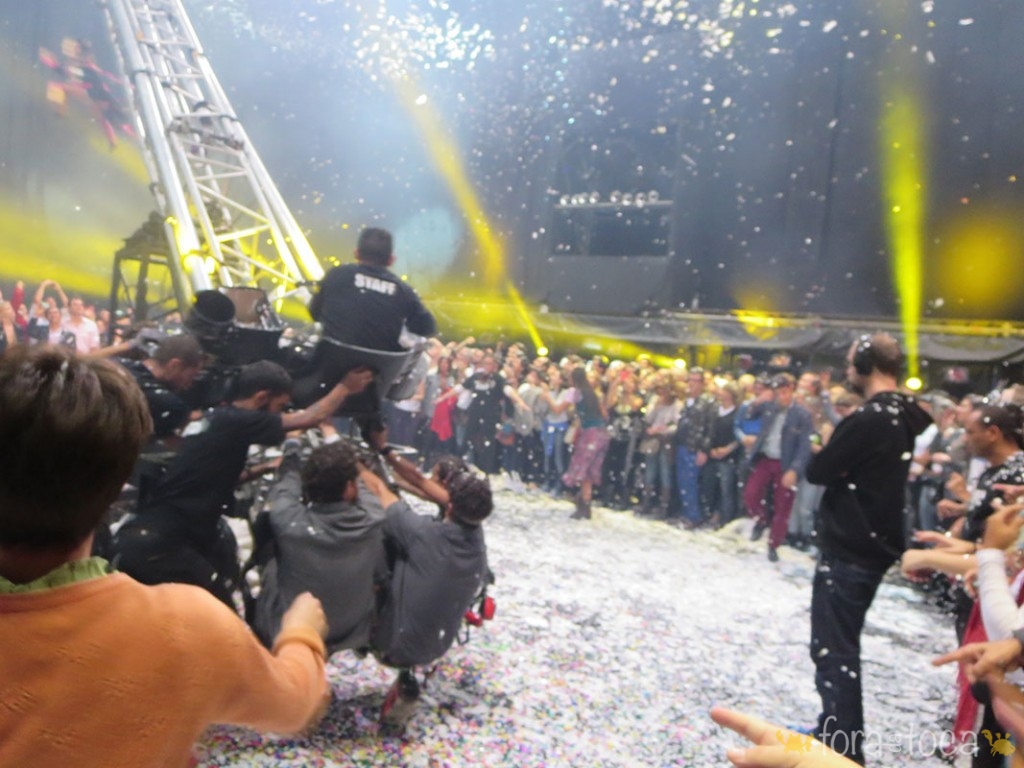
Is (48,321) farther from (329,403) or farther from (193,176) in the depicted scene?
(329,403)

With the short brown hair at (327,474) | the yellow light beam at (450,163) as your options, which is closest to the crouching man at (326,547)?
the short brown hair at (327,474)

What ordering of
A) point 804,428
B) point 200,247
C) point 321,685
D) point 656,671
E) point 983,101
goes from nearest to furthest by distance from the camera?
point 321,685
point 656,671
point 200,247
point 804,428
point 983,101

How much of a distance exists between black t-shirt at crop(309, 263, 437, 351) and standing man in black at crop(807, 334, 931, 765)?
2.11 m

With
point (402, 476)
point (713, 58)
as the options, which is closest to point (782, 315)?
point (713, 58)

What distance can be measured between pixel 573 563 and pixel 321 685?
509cm

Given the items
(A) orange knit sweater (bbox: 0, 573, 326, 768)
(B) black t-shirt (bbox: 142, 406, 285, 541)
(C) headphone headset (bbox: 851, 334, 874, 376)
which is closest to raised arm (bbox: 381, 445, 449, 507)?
(B) black t-shirt (bbox: 142, 406, 285, 541)

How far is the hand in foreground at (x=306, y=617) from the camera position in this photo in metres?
1.31

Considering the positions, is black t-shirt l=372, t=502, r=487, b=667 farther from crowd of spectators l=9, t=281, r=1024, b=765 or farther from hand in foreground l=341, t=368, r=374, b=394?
crowd of spectators l=9, t=281, r=1024, b=765

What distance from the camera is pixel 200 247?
595 centimetres

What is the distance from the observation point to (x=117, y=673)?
3.06 ft

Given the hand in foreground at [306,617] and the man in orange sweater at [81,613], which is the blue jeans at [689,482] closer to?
the hand in foreground at [306,617]

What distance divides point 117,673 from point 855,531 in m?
2.90

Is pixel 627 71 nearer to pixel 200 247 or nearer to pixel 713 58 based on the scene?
pixel 713 58

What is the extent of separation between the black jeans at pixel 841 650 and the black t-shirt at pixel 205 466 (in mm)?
Result: 2472
